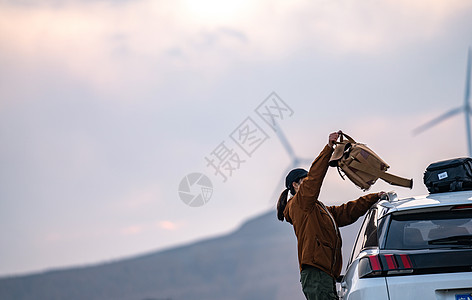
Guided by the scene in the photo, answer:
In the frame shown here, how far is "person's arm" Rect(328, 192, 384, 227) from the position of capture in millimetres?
8797

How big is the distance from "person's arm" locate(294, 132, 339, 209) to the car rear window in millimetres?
1223

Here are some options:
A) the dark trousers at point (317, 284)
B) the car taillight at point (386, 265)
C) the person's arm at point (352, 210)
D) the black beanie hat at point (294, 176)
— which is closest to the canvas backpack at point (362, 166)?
the black beanie hat at point (294, 176)

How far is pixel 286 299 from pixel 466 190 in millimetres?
189125

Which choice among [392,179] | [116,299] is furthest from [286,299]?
[392,179]

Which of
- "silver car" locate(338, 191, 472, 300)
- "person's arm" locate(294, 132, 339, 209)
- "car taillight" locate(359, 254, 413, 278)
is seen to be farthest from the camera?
"person's arm" locate(294, 132, 339, 209)

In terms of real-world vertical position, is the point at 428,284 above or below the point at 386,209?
below

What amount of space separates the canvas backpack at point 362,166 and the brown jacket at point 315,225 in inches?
7.7

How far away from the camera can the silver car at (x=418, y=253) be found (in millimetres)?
6191

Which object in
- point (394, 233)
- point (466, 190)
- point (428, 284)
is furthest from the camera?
point (466, 190)

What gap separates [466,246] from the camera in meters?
6.29

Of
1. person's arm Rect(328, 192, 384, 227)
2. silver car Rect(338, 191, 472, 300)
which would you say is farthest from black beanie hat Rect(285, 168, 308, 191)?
silver car Rect(338, 191, 472, 300)

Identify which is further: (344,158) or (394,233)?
(344,158)

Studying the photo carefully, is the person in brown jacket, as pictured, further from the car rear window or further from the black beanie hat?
the car rear window

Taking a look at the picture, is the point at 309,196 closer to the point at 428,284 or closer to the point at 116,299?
the point at 428,284
